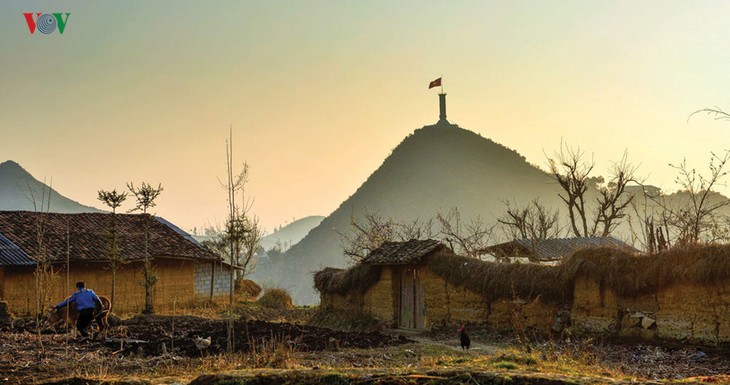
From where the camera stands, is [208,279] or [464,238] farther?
[464,238]

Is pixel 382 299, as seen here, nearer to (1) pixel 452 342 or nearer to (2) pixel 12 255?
(1) pixel 452 342

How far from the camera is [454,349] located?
16.6 m

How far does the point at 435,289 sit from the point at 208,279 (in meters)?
16.2

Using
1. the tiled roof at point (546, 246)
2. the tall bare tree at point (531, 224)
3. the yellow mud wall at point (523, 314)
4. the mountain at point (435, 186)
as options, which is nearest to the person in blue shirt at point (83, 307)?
the yellow mud wall at point (523, 314)

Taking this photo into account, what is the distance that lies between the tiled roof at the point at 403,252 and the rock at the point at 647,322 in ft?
23.3

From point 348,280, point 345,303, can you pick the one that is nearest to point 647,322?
point 348,280

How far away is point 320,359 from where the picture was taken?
13.0 meters

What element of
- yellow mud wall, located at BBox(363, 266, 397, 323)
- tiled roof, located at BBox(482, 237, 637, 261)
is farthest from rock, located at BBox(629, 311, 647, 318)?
tiled roof, located at BBox(482, 237, 637, 261)

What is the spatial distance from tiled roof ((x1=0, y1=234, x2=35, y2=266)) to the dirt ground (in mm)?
5586

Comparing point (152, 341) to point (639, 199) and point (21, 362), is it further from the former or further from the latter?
point (639, 199)

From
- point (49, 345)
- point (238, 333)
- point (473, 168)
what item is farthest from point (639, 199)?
point (49, 345)

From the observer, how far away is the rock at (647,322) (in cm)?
1614

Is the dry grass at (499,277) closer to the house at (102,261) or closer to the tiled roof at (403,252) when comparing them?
the tiled roof at (403,252)

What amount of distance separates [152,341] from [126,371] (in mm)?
4765
